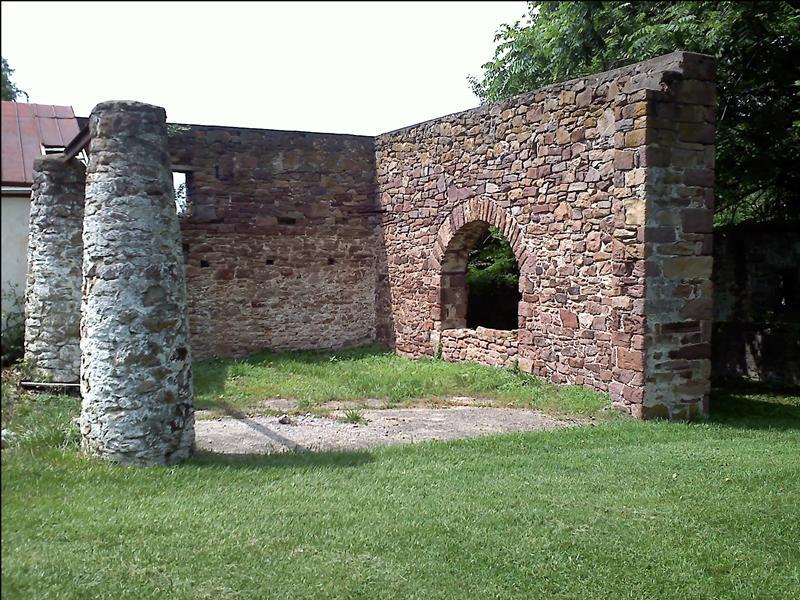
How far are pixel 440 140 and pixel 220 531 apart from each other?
8.07 m

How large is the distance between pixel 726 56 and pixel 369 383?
20.5 ft

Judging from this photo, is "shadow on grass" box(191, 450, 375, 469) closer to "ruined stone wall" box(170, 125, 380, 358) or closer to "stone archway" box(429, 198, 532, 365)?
"stone archway" box(429, 198, 532, 365)

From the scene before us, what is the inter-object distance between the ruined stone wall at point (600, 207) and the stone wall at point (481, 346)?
0.34 metres

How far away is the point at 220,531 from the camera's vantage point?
4039 mm

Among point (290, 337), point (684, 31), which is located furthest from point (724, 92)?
point (290, 337)

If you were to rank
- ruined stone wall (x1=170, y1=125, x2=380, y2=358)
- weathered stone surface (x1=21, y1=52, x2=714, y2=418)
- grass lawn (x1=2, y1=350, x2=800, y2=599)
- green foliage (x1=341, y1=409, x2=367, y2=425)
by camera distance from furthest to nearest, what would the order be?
ruined stone wall (x1=170, y1=125, x2=380, y2=358)
weathered stone surface (x1=21, y1=52, x2=714, y2=418)
green foliage (x1=341, y1=409, x2=367, y2=425)
grass lawn (x1=2, y1=350, x2=800, y2=599)

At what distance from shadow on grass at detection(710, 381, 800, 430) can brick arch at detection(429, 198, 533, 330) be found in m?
3.39

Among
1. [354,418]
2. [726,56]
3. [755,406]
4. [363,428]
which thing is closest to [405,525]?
[363,428]

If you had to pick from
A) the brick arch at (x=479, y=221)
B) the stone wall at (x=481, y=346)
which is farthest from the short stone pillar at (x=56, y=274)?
the stone wall at (x=481, y=346)

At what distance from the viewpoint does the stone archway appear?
996 centimetres

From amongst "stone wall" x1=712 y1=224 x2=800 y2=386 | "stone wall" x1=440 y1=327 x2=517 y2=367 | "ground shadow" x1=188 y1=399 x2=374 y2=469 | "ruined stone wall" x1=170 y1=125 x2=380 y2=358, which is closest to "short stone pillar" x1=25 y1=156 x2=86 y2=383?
"ground shadow" x1=188 y1=399 x2=374 y2=469

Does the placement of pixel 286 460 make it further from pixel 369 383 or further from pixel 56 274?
pixel 369 383

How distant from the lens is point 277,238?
12.4 m

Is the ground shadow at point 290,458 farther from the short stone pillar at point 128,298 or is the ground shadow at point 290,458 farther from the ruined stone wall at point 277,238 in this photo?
the ruined stone wall at point 277,238
